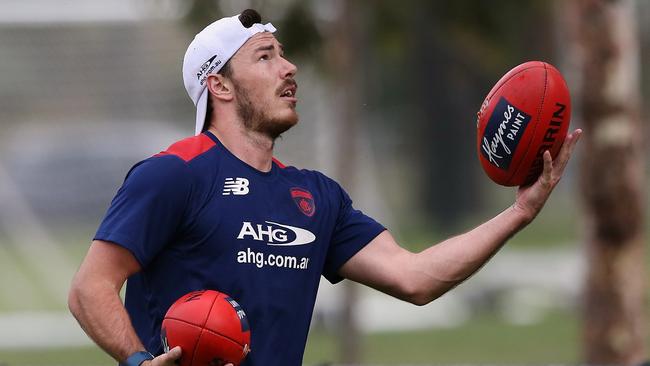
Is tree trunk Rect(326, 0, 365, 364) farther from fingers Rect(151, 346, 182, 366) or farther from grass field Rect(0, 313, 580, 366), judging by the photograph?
fingers Rect(151, 346, 182, 366)

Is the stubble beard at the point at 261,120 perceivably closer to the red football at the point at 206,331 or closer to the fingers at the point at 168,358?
the red football at the point at 206,331

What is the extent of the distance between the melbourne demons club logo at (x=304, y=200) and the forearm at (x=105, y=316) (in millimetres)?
743

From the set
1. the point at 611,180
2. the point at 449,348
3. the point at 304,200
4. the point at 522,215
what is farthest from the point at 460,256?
the point at 449,348

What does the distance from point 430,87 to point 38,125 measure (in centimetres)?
1137

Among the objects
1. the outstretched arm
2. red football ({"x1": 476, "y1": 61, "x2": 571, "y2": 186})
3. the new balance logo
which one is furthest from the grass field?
the new balance logo

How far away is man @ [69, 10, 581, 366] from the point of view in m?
Answer: 4.30

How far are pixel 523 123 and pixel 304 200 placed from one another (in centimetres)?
77

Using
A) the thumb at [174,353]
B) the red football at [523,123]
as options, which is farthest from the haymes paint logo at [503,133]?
the thumb at [174,353]

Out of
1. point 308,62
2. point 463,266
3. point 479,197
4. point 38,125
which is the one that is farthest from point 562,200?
point 463,266

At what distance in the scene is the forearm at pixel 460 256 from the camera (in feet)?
15.4

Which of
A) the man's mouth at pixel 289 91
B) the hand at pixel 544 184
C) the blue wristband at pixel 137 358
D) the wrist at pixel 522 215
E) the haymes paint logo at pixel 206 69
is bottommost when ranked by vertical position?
the blue wristband at pixel 137 358

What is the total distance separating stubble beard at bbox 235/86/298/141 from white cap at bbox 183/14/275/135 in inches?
6.0

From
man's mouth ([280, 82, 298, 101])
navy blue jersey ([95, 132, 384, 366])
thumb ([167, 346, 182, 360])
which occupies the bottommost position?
thumb ([167, 346, 182, 360])

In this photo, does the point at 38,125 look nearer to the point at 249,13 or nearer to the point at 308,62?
the point at 308,62
